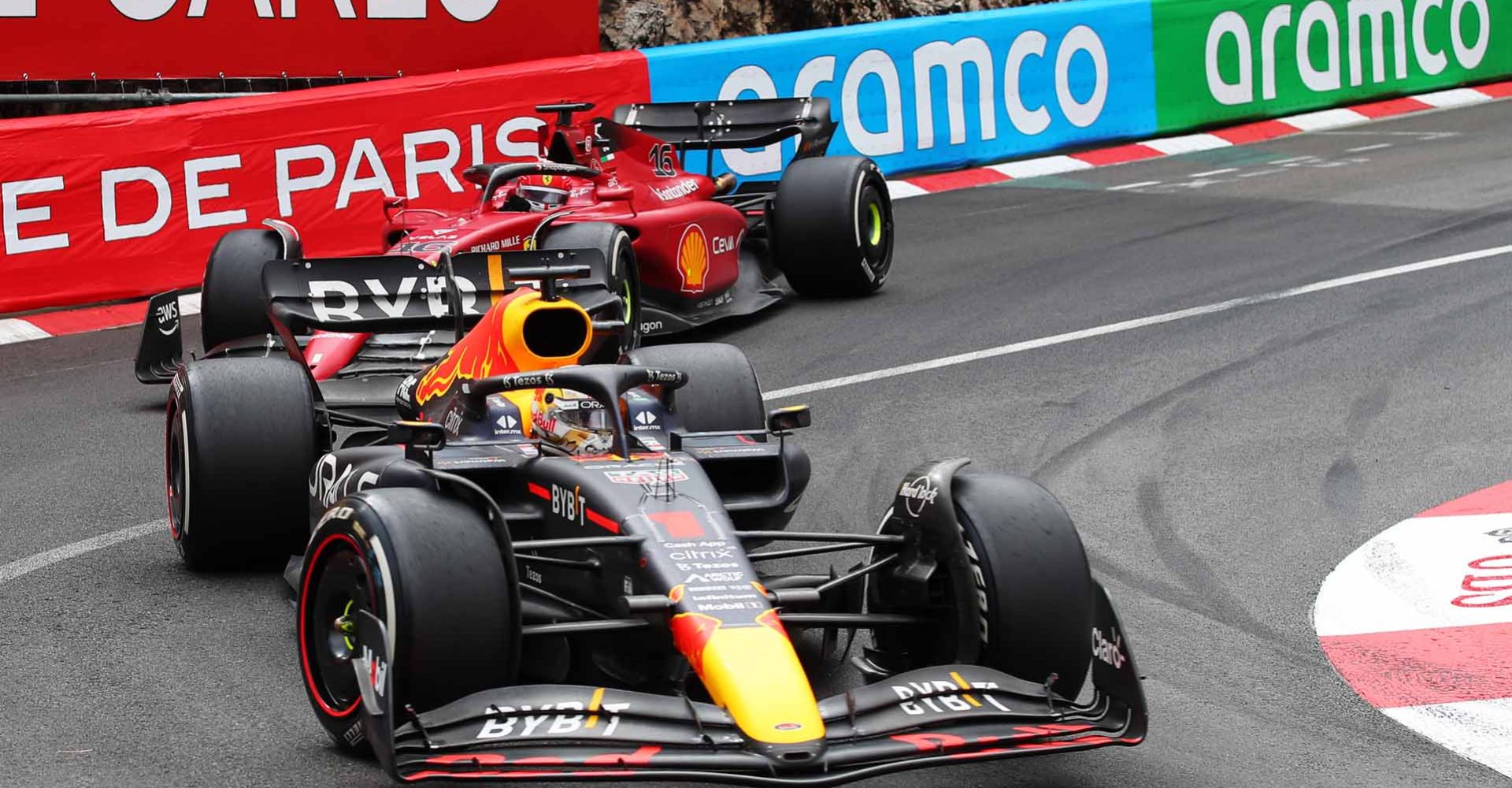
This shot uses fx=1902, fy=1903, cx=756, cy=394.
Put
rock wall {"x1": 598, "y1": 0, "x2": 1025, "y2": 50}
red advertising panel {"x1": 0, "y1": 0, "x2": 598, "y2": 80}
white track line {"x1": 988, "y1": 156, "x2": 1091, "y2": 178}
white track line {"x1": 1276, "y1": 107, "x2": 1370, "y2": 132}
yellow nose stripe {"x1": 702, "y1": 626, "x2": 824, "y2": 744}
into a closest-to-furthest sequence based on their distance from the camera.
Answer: yellow nose stripe {"x1": 702, "y1": 626, "x2": 824, "y2": 744}
red advertising panel {"x1": 0, "y1": 0, "x2": 598, "y2": 80}
white track line {"x1": 988, "y1": 156, "x2": 1091, "y2": 178}
rock wall {"x1": 598, "y1": 0, "x2": 1025, "y2": 50}
white track line {"x1": 1276, "y1": 107, "x2": 1370, "y2": 132}

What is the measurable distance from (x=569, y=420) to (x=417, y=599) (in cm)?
154

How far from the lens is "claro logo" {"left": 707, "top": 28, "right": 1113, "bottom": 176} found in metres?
16.2

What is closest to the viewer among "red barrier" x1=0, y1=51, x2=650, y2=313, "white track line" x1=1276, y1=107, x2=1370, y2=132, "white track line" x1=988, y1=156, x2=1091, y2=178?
"red barrier" x1=0, y1=51, x2=650, y2=313

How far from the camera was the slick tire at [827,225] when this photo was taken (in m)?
12.2

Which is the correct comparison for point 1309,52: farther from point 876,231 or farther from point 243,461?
point 243,461

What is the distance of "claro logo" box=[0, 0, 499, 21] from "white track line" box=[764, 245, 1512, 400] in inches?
257

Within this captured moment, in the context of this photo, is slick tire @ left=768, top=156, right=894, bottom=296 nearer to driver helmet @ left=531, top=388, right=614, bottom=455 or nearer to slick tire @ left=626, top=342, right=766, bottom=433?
slick tire @ left=626, top=342, right=766, bottom=433

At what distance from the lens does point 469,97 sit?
14.4 metres

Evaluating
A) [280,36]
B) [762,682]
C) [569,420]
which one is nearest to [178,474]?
[569,420]

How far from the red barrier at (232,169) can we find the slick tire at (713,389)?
6684 millimetres

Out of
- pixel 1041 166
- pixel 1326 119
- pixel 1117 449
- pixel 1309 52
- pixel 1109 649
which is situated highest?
pixel 1309 52

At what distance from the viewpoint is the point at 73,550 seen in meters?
7.43

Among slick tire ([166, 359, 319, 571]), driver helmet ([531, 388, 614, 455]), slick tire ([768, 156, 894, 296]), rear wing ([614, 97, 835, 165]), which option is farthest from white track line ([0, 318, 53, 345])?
driver helmet ([531, 388, 614, 455])

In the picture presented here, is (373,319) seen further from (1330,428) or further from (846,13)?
(846,13)
